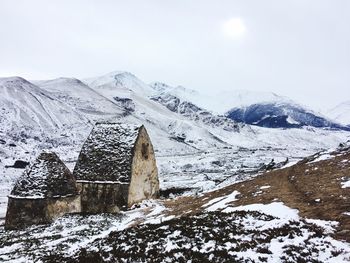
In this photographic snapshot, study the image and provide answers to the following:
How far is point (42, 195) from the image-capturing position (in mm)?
32688

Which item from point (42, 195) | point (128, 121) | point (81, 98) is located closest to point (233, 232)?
point (42, 195)

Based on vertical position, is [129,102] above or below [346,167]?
above

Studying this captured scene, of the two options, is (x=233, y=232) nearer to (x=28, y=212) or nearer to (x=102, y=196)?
Result: (x=28, y=212)

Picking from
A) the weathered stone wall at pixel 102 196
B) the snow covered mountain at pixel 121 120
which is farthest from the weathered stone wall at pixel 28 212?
the snow covered mountain at pixel 121 120

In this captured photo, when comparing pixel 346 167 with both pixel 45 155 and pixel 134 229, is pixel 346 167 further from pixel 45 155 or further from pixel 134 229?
pixel 45 155

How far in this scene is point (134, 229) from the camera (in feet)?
76.0

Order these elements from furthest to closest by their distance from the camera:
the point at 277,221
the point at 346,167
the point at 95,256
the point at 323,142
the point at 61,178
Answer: the point at 323,142 < the point at 61,178 < the point at 346,167 < the point at 277,221 < the point at 95,256

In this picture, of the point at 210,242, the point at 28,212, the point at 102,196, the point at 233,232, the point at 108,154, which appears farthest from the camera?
the point at 108,154

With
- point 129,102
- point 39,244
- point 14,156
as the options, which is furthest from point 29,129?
point 39,244

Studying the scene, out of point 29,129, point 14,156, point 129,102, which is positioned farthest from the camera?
point 129,102

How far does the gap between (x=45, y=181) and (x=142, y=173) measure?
1083cm

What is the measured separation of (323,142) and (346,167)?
7020 inches

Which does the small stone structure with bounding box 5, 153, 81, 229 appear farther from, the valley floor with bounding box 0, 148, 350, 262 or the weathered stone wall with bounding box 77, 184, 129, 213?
the weathered stone wall with bounding box 77, 184, 129, 213

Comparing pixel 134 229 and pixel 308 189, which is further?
pixel 308 189
